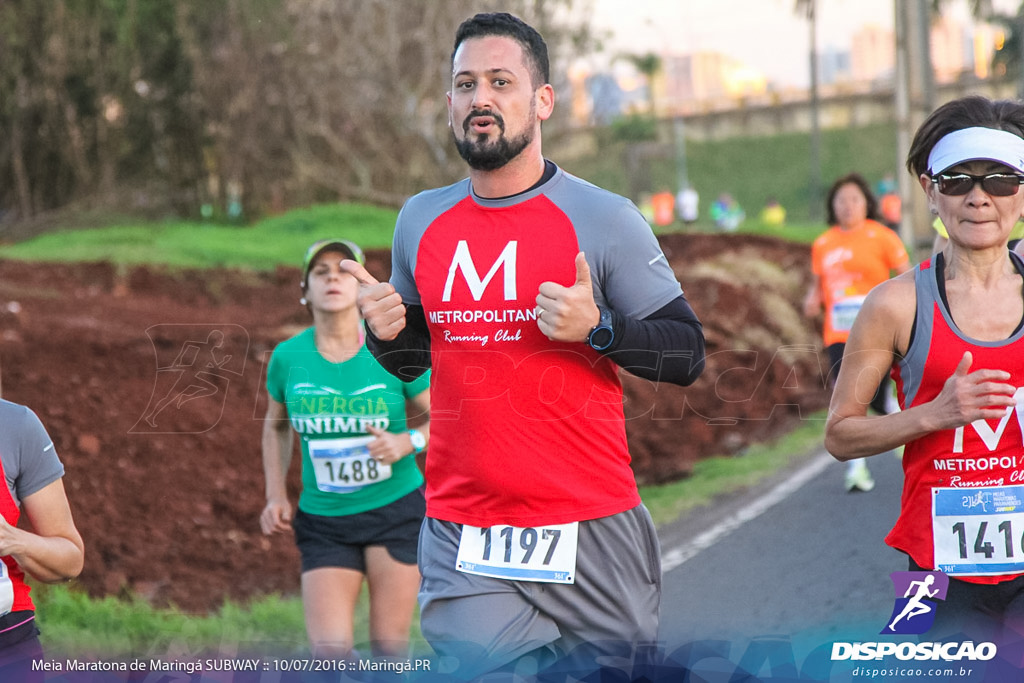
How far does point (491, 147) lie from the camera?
11.8ft

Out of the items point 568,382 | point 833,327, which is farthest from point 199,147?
point 568,382

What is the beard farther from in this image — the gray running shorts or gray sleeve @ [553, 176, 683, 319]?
the gray running shorts

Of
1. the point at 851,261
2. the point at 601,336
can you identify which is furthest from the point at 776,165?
the point at 601,336

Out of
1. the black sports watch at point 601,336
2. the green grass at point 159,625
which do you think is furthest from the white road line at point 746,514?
the black sports watch at point 601,336

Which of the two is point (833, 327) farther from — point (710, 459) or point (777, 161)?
point (777, 161)

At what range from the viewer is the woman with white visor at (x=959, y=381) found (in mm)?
3307

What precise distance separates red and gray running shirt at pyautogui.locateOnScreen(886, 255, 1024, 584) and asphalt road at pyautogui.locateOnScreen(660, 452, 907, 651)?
6.36 feet

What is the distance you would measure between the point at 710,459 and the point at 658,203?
37.6 metres

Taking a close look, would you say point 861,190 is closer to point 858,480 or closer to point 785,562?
point 858,480

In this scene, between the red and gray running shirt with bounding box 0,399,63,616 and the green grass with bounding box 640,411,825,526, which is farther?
the green grass with bounding box 640,411,825,526

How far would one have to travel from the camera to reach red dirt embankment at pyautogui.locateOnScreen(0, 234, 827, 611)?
7.57 meters

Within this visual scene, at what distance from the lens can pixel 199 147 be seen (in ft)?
109

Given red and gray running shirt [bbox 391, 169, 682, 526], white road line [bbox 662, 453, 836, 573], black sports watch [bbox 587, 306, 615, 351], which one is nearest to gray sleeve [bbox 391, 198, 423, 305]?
red and gray running shirt [bbox 391, 169, 682, 526]

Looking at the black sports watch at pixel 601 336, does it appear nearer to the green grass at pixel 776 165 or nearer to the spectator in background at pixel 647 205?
the spectator in background at pixel 647 205
